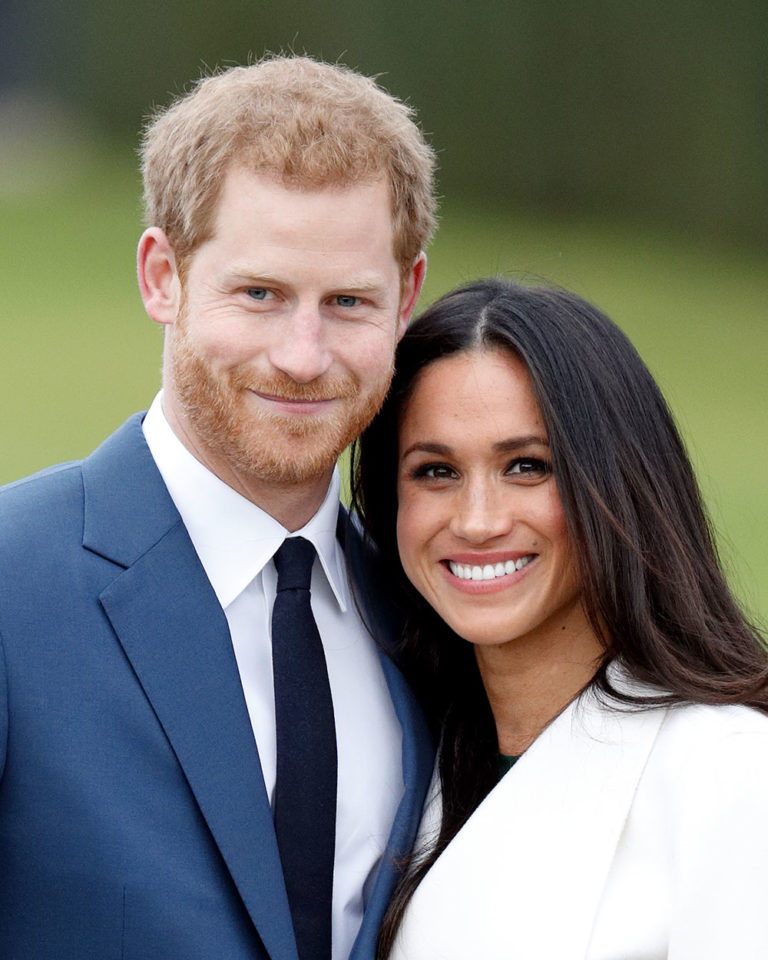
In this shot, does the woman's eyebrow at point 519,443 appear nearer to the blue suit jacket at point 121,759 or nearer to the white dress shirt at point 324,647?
the white dress shirt at point 324,647

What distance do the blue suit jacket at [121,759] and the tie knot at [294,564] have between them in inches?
8.5

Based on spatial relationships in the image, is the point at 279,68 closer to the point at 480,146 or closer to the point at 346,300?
the point at 346,300

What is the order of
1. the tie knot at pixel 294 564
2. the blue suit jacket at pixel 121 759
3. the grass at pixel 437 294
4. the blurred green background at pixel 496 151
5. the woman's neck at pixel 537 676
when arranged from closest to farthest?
the blue suit jacket at pixel 121 759 → the tie knot at pixel 294 564 → the woman's neck at pixel 537 676 → the grass at pixel 437 294 → the blurred green background at pixel 496 151

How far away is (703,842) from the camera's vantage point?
2.52 meters

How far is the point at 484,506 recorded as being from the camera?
2.88 metres

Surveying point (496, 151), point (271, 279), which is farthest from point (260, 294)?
point (496, 151)

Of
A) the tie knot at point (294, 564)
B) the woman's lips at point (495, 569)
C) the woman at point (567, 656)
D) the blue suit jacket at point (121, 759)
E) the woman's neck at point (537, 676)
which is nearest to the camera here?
the blue suit jacket at point (121, 759)

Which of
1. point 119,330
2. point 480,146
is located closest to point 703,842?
point 119,330

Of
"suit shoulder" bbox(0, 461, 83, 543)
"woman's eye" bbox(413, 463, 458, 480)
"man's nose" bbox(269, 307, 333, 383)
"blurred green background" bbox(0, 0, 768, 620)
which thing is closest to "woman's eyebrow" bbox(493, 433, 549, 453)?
"woman's eye" bbox(413, 463, 458, 480)

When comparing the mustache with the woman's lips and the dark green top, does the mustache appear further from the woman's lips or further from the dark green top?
the dark green top

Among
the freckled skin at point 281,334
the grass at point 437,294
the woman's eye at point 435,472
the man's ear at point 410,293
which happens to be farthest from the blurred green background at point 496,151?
the freckled skin at point 281,334

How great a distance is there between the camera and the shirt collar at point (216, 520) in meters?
2.76

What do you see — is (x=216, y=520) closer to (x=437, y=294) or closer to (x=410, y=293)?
(x=410, y=293)

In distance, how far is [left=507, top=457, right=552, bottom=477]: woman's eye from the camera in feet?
9.55
